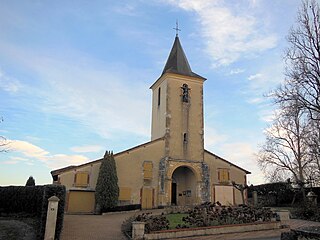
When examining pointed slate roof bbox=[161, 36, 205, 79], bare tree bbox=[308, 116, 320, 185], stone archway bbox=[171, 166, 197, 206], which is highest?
pointed slate roof bbox=[161, 36, 205, 79]

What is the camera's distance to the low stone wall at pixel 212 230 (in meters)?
12.3

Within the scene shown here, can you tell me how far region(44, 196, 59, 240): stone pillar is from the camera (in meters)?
11.5

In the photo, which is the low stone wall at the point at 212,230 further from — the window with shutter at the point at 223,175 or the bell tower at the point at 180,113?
the bell tower at the point at 180,113

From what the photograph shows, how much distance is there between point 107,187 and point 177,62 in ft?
47.9

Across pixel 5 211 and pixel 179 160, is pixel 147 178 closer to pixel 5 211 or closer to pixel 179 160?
pixel 179 160

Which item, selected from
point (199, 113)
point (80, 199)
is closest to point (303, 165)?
point (199, 113)

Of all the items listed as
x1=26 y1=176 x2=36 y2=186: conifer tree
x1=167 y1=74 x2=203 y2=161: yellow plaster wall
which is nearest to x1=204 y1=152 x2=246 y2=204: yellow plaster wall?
x1=167 y1=74 x2=203 y2=161: yellow plaster wall

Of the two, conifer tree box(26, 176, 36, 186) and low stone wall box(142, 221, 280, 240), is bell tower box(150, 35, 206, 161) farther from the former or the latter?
conifer tree box(26, 176, 36, 186)

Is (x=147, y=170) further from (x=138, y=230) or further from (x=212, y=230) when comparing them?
(x=138, y=230)

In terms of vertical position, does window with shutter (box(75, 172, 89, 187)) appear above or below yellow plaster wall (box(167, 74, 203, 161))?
below

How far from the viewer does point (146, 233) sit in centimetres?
Answer: 1221

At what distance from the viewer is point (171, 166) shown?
2612 centimetres

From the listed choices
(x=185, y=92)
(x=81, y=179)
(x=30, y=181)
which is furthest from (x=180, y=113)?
(x=30, y=181)

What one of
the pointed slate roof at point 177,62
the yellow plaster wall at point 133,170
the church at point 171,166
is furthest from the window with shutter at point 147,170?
the pointed slate roof at point 177,62
